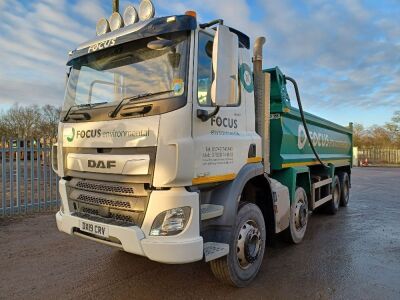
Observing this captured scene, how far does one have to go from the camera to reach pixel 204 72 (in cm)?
→ 353

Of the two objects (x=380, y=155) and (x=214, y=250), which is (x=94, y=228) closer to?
(x=214, y=250)

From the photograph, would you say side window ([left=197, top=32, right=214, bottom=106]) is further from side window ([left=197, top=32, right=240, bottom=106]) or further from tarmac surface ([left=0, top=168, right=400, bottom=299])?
tarmac surface ([left=0, top=168, right=400, bottom=299])

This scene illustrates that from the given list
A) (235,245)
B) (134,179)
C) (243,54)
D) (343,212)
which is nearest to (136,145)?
(134,179)

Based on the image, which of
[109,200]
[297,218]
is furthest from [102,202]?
[297,218]

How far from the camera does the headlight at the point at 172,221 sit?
10.5 ft

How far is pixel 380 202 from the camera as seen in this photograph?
10.6 meters

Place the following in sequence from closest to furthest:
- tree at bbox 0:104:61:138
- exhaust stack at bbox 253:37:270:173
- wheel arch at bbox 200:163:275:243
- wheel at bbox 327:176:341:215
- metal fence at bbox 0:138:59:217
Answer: wheel arch at bbox 200:163:275:243
exhaust stack at bbox 253:37:270:173
metal fence at bbox 0:138:59:217
wheel at bbox 327:176:341:215
tree at bbox 0:104:61:138

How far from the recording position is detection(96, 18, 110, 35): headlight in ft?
13.4

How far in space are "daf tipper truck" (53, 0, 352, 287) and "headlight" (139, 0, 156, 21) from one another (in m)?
0.01

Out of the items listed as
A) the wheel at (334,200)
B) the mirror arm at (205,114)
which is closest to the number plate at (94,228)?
the mirror arm at (205,114)

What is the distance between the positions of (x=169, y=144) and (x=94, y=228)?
122 cm

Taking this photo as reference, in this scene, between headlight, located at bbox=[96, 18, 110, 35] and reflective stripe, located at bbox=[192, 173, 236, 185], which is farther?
headlight, located at bbox=[96, 18, 110, 35]

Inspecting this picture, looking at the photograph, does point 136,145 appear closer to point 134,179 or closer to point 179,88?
point 134,179

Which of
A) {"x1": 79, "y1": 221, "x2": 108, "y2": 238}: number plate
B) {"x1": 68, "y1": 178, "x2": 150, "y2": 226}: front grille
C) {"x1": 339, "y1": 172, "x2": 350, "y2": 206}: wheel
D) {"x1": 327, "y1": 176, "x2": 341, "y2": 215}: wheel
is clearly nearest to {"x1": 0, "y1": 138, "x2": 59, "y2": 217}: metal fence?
{"x1": 68, "y1": 178, "x2": 150, "y2": 226}: front grille
